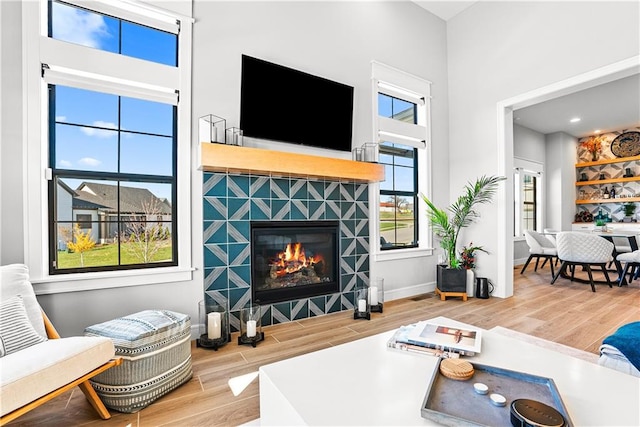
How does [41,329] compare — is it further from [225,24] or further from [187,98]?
[225,24]

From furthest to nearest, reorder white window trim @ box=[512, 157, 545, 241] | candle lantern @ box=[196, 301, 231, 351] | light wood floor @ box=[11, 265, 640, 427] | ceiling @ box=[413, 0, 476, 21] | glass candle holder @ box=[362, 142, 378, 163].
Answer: white window trim @ box=[512, 157, 545, 241], ceiling @ box=[413, 0, 476, 21], glass candle holder @ box=[362, 142, 378, 163], candle lantern @ box=[196, 301, 231, 351], light wood floor @ box=[11, 265, 640, 427]

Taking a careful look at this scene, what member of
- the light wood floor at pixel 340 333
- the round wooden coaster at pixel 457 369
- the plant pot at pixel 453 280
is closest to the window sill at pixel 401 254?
the plant pot at pixel 453 280

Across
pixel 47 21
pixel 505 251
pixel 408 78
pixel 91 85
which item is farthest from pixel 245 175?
pixel 505 251

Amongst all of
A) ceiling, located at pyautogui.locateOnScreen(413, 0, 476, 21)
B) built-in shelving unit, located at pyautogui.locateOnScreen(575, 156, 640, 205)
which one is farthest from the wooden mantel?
built-in shelving unit, located at pyautogui.locateOnScreen(575, 156, 640, 205)

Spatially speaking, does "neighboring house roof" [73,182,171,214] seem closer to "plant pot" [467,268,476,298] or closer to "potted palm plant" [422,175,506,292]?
"potted palm plant" [422,175,506,292]

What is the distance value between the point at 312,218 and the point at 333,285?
2.53 feet

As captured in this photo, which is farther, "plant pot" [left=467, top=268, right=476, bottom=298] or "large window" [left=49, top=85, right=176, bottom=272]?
"plant pot" [left=467, top=268, right=476, bottom=298]

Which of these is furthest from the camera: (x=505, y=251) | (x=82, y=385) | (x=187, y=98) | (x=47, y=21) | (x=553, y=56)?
(x=505, y=251)

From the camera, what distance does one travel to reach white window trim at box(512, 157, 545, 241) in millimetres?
6633

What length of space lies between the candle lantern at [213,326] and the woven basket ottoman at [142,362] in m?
0.51

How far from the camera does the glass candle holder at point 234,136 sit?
273 cm

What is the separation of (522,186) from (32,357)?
7878 mm

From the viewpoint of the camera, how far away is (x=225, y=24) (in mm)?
2834

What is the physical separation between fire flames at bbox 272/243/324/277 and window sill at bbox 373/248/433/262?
2.87ft
